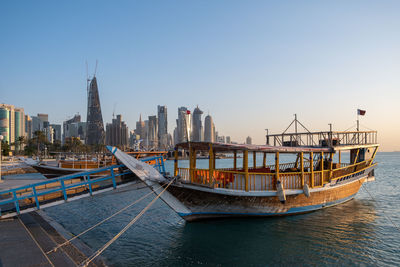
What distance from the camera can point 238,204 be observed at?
1216cm

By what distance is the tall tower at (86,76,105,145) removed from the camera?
14738 cm

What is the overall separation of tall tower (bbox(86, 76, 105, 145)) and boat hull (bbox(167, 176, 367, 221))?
143645mm

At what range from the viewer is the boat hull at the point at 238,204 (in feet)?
38.2

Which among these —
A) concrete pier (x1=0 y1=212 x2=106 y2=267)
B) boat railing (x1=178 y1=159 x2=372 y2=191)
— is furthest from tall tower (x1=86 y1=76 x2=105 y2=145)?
boat railing (x1=178 y1=159 x2=372 y2=191)

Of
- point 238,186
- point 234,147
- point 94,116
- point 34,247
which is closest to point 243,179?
point 238,186

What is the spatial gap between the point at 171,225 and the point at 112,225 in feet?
9.42

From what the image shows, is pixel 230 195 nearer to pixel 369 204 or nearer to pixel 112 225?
pixel 112 225

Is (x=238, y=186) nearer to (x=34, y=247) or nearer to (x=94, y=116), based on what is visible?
(x=34, y=247)

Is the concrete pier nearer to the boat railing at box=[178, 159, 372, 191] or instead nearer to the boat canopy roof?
the boat railing at box=[178, 159, 372, 191]

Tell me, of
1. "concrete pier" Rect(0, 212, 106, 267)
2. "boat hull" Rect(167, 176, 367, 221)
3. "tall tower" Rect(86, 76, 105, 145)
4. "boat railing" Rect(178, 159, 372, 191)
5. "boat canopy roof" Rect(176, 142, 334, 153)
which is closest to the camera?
"concrete pier" Rect(0, 212, 106, 267)

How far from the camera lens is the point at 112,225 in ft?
43.7

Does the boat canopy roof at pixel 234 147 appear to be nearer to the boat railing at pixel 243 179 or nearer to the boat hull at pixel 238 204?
the boat railing at pixel 243 179

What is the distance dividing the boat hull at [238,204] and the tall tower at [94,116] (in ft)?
471

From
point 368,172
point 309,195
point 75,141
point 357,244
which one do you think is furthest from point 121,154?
point 75,141
